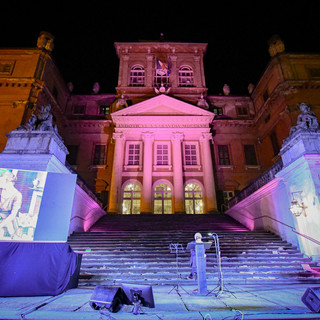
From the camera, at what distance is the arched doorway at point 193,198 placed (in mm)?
19719

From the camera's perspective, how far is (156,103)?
22109mm

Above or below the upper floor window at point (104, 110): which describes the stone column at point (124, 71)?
above

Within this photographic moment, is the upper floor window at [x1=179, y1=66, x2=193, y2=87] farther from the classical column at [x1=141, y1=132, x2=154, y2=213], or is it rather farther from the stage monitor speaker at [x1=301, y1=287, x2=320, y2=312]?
the stage monitor speaker at [x1=301, y1=287, x2=320, y2=312]

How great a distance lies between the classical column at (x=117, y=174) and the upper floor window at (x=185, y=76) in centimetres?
1032

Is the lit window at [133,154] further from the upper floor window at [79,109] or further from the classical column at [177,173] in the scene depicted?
the upper floor window at [79,109]

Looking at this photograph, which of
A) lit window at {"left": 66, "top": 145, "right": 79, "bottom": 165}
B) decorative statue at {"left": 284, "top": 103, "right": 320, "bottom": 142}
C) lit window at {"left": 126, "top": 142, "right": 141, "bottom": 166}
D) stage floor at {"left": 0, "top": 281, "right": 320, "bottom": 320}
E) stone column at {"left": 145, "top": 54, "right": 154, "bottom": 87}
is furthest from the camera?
stone column at {"left": 145, "top": 54, "right": 154, "bottom": 87}

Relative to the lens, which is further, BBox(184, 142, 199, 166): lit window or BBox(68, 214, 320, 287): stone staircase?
BBox(184, 142, 199, 166): lit window

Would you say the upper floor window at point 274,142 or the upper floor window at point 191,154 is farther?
the upper floor window at point 191,154

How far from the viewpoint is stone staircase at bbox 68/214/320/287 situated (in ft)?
23.7

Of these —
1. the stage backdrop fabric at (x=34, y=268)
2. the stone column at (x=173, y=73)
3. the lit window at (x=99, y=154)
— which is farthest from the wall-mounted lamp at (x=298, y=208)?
the stone column at (x=173, y=73)

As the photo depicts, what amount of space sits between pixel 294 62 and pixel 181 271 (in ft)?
73.1

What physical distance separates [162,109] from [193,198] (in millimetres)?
9295

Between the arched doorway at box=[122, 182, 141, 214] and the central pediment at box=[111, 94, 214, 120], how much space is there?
6979 mm

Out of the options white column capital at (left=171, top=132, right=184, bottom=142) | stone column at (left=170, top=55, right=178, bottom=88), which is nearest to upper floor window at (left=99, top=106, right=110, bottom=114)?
stone column at (left=170, top=55, right=178, bottom=88)
